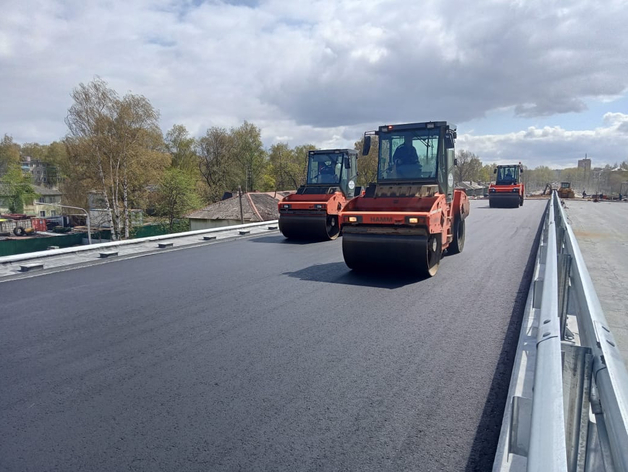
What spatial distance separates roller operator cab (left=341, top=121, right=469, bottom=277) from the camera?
678 cm

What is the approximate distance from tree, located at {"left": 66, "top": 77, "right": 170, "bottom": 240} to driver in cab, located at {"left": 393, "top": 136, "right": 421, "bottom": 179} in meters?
25.8

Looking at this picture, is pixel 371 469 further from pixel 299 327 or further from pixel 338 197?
pixel 338 197

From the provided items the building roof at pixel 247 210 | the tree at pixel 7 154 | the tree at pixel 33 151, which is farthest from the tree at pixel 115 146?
the tree at pixel 33 151

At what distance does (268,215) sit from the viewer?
32.5 metres

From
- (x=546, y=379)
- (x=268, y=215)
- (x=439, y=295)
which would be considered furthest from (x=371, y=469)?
(x=268, y=215)

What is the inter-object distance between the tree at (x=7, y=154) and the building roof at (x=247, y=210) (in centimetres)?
5112

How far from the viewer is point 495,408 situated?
122 inches

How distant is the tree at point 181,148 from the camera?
57.0 m

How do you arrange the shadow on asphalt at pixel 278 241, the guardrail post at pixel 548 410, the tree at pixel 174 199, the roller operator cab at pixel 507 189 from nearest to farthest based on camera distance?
the guardrail post at pixel 548 410, the shadow on asphalt at pixel 278 241, the roller operator cab at pixel 507 189, the tree at pixel 174 199

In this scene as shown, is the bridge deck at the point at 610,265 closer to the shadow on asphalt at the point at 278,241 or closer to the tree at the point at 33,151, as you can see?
the shadow on asphalt at the point at 278,241

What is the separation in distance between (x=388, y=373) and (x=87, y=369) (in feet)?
8.70

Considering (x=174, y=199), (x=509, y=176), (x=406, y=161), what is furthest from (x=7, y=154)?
(x=406, y=161)

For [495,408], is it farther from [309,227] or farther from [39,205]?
[39,205]

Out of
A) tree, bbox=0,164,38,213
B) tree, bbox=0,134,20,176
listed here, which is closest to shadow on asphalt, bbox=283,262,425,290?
tree, bbox=0,164,38,213
